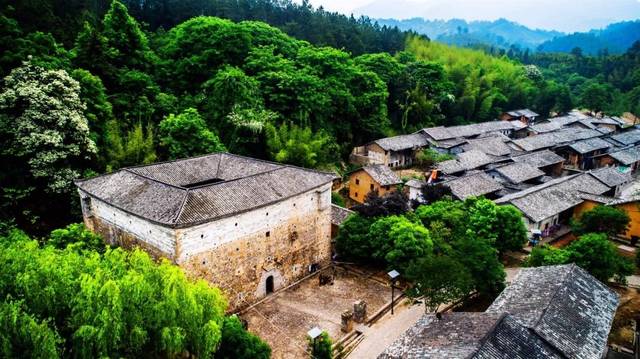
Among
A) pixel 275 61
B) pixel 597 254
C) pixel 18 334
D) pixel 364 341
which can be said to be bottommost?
pixel 364 341

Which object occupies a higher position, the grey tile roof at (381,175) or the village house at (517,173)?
the grey tile roof at (381,175)

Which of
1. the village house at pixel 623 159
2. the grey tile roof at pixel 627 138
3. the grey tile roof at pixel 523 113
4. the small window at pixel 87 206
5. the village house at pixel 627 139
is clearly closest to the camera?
the small window at pixel 87 206

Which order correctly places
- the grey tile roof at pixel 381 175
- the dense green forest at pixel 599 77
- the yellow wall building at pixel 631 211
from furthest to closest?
the dense green forest at pixel 599 77 → the grey tile roof at pixel 381 175 → the yellow wall building at pixel 631 211

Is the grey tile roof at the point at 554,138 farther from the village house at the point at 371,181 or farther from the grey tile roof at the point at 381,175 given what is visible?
the village house at the point at 371,181

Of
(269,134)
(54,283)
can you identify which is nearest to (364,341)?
(54,283)

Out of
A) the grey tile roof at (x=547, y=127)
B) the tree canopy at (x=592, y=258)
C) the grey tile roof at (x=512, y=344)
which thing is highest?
the grey tile roof at (x=512, y=344)

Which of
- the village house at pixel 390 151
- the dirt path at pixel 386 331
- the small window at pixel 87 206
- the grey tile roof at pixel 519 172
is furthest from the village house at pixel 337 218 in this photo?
the village house at pixel 390 151

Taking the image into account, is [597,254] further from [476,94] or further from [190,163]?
[476,94]

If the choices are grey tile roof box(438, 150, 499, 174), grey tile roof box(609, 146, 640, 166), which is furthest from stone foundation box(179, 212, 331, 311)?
grey tile roof box(609, 146, 640, 166)
